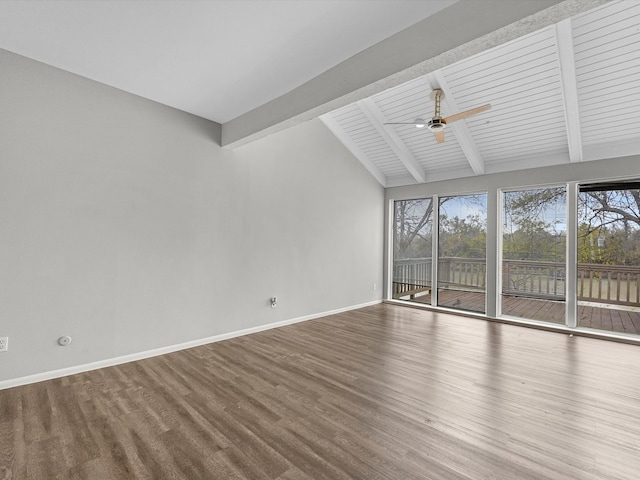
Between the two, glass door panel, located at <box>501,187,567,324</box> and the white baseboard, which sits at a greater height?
glass door panel, located at <box>501,187,567,324</box>

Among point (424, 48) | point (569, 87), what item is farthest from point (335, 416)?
point (569, 87)

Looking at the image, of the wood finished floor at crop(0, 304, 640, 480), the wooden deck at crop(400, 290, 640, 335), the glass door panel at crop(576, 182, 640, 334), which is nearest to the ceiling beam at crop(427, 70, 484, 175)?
the glass door panel at crop(576, 182, 640, 334)

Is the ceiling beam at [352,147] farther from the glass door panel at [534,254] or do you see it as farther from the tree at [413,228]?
the glass door panel at [534,254]

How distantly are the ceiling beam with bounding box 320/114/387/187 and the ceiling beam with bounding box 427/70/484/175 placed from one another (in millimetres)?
1797

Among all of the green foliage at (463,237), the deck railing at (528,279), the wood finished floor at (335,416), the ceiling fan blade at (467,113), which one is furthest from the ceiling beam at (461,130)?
the wood finished floor at (335,416)

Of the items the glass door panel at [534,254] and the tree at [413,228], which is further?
the tree at [413,228]

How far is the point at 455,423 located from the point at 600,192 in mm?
4269

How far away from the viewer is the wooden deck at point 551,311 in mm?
4280

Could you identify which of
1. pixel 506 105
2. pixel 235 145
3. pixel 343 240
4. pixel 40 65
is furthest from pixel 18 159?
pixel 506 105

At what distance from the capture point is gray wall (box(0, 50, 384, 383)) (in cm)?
264

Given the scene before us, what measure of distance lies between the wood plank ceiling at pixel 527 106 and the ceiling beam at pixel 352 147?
2 cm

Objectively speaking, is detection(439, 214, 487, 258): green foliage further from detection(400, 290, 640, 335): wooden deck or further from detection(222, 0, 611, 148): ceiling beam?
detection(222, 0, 611, 148): ceiling beam

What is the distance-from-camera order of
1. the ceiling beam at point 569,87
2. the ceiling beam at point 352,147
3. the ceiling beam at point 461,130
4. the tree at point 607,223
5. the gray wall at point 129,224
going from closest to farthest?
the gray wall at point 129,224, the ceiling beam at point 569,87, the ceiling beam at point 461,130, the tree at point 607,223, the ceiling beam at point 352,147

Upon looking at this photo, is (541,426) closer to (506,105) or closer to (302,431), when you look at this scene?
(302,431)
